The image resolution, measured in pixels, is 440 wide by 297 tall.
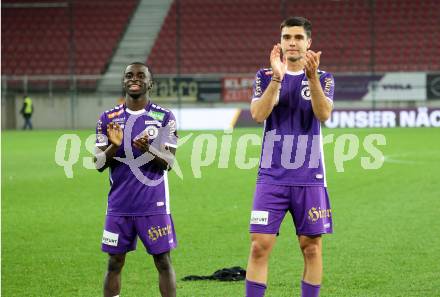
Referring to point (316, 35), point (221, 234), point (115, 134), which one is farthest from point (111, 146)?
point (316, 35)

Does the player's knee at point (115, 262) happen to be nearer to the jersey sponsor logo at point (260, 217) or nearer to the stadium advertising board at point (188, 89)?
the jersey sponsor logo at point (260, 217)

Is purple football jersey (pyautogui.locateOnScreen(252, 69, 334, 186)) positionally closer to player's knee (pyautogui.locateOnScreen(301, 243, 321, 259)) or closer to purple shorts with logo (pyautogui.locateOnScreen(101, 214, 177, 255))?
player's knee (pyautogui.locateOnScreen(301, 243, 321, 259))

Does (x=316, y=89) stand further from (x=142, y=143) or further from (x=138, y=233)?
(x=138, y=233)

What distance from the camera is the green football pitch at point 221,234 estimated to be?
827 cm

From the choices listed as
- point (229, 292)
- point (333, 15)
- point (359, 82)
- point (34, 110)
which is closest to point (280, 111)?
point (229, 292)

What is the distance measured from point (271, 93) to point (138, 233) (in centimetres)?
137

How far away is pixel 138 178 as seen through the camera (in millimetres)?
6543

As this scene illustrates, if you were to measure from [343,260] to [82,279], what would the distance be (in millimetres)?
2572

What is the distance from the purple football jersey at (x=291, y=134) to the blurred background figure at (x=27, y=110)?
1215 inches

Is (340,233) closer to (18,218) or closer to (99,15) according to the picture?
(18,218)

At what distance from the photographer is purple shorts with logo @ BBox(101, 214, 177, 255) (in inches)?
257

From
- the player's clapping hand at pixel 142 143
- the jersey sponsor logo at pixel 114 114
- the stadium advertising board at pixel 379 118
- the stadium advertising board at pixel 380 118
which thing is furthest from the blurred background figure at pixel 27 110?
the player's clapping hand at pixel 142 143

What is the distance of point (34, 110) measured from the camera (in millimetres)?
37906

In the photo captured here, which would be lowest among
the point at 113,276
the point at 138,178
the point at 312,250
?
the point at 113,276
